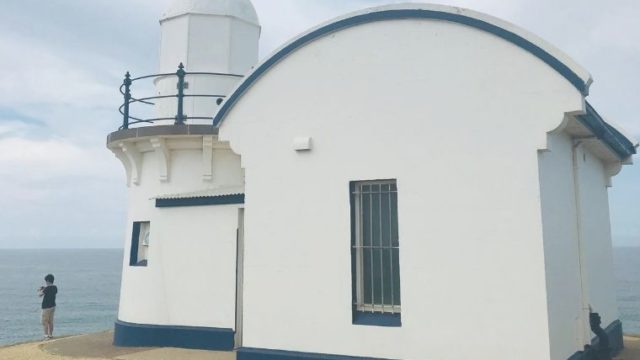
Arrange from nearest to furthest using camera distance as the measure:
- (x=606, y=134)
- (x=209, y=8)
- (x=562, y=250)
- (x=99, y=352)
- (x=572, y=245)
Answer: (x=562, y=250)
(x=572, y=245)
(x=606, y=134)
(x=99, y=352)
(x=209, y=8)

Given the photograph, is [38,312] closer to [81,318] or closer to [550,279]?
[81,318]

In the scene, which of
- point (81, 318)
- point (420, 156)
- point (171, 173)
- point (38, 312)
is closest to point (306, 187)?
point (420, 156)

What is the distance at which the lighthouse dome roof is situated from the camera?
13258 millimetres

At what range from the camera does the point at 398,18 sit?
758cm

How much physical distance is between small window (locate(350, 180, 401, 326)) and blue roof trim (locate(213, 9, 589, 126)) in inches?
91.2

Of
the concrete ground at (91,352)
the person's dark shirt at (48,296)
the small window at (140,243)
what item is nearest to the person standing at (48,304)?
the person's dark shirt at (48,296)

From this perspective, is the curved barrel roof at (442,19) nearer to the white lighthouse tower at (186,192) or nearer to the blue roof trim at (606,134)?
the blue roof trim at (606,134)

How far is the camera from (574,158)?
827cm

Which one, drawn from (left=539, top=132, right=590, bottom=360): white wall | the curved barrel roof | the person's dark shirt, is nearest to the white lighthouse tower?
the person's dark shirt

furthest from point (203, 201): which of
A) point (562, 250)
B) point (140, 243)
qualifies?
point (562, 250)

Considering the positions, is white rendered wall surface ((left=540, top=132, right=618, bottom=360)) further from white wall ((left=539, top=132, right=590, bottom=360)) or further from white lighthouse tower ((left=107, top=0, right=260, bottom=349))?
white lighthouse tower ((left=107, top=0, right=260, bottom=349))

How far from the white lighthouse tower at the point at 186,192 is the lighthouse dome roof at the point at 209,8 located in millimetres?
25

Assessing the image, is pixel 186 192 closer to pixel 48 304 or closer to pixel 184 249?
pixel 184 249

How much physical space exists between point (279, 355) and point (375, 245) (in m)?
2.19
